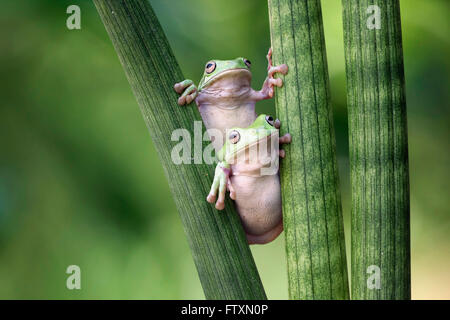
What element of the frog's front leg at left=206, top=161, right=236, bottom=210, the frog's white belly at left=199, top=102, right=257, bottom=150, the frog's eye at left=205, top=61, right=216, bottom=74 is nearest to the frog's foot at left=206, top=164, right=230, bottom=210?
the frog's front leg at left=206, top=161, right=236, bottom=210

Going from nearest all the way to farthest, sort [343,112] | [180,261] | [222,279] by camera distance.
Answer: [222,279]
[343,112]
[180,261]

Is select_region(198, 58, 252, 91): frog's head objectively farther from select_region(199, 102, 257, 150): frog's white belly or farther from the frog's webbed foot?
the frog's webbed foot

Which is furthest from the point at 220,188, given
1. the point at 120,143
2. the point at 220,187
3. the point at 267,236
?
the point at 120,143

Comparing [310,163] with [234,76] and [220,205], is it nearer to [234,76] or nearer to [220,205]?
[220,205]

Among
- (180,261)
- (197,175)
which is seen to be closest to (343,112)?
(180,261)

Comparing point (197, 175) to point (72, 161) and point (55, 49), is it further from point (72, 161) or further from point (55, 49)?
point (55, 49)

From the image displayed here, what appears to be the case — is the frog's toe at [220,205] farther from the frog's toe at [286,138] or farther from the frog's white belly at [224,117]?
the frog's white belly at [224,117]
